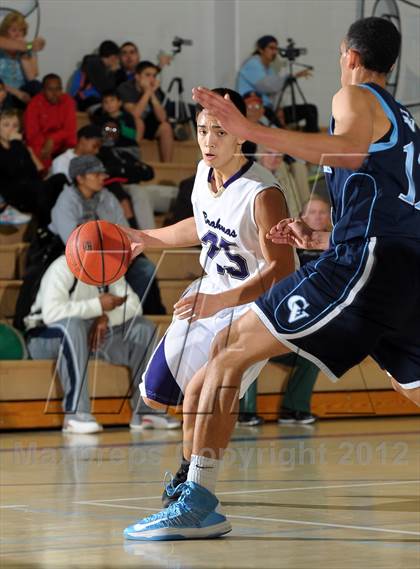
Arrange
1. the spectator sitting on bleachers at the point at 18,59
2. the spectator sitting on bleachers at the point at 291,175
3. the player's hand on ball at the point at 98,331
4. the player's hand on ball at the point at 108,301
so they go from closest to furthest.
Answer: the player's hand on ball at the point at 108,301, the player's hand on ball at the point at 98,331, the spectator sitting on bleachers at the point at 291,175, the spectator sitting on bleachers at the point at 18,59

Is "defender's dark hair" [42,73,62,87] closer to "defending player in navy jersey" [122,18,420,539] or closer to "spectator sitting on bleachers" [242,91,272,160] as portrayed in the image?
"spectator sitting on bleachers" [242,91,272,160]

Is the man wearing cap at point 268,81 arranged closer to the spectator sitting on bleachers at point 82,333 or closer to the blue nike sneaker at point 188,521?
the spectator sitting on bleachers at point 82,333

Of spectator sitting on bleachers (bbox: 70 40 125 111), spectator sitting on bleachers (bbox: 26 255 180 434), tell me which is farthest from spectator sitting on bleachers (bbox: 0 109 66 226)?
spectator sitting on bleachers (bbox: 70 40 125 111)

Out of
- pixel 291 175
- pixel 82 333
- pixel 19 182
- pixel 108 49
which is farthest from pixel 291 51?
pixel 82 333

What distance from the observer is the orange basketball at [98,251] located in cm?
420

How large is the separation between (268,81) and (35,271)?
3.46 meters

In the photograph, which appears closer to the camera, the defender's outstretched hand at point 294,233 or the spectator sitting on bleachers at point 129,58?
the defender's outstretched hand at point 294,233

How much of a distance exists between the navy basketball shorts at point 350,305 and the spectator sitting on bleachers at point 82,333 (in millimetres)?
3898

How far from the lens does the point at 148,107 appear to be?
400 inches

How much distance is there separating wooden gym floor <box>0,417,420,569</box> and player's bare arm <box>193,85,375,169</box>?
3.70ft

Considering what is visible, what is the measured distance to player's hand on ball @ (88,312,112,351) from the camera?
289 inches

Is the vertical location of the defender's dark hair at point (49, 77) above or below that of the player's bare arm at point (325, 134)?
below

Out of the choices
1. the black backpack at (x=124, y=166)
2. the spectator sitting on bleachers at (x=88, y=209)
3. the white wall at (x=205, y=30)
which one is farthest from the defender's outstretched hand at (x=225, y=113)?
the white wall at (x=205, y=30)

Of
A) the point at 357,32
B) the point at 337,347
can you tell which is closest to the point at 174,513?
the point at 337,347
